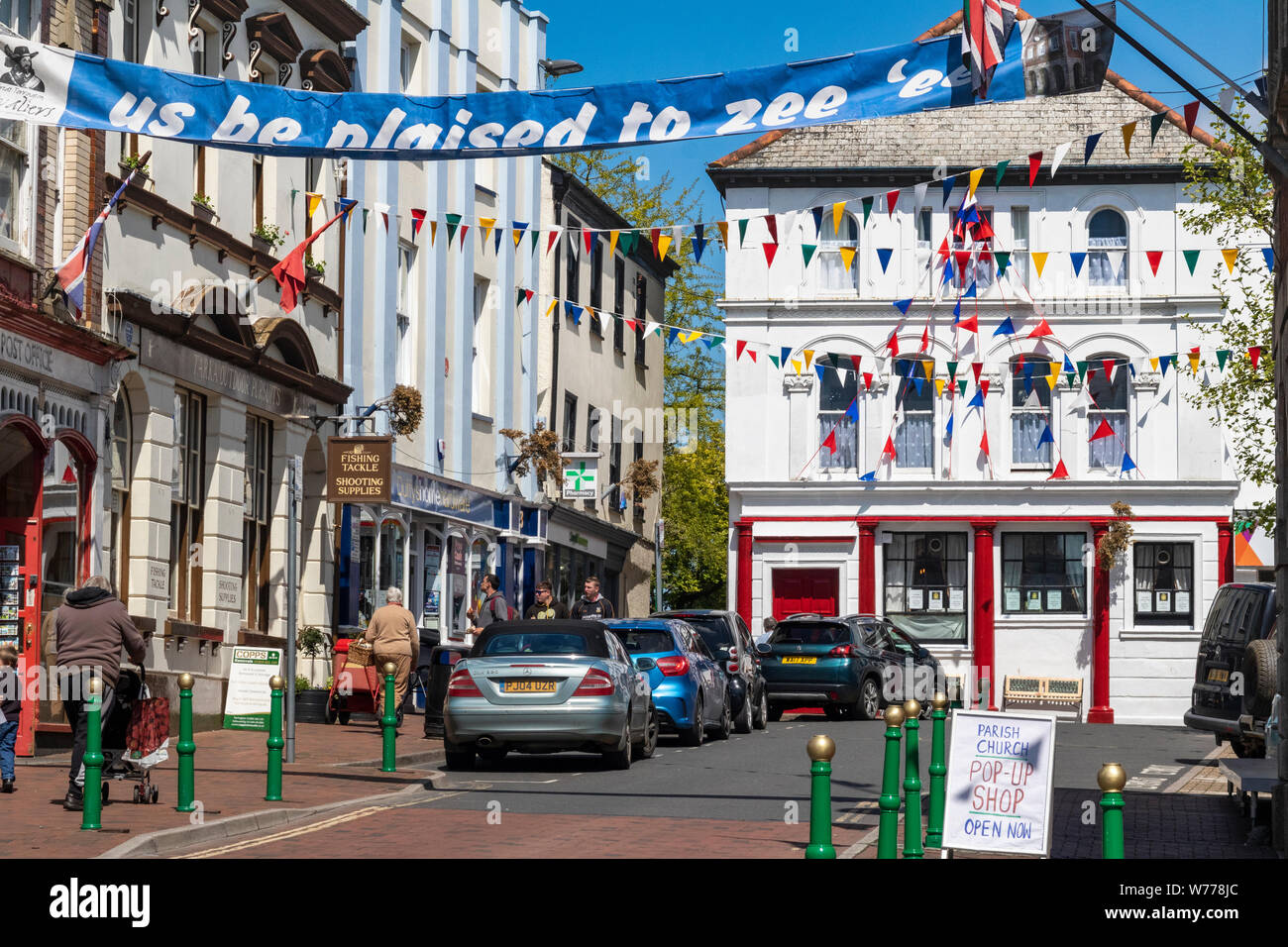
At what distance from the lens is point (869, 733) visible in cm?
2564

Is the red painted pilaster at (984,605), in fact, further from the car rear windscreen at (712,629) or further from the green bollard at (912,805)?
the green bollard at (912,805)

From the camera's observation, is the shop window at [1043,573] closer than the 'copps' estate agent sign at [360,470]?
No

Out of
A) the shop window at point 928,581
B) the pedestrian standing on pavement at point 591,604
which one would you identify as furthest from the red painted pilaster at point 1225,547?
the pedestrian standing on pavement at point 591,604

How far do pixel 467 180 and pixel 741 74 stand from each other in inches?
860

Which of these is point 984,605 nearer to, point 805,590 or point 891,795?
point 805,590

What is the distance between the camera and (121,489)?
2155 centimetres

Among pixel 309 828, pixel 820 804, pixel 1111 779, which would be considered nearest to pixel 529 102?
pixel 309 828

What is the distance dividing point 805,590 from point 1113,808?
104ft

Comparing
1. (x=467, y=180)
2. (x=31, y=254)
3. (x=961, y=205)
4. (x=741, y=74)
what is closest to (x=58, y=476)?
(x=31, y=254)

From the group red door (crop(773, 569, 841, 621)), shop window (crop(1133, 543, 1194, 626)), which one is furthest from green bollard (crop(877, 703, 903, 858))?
shop window (crop(1133, 543, 1194, 626))

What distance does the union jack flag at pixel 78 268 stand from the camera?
64.2ft

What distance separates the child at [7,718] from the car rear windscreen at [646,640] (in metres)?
8.10

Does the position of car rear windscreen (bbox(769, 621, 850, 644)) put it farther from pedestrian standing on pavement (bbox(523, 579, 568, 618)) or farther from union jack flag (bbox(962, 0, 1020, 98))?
union jack flag (bbox(962, 0, 1020, 98))
